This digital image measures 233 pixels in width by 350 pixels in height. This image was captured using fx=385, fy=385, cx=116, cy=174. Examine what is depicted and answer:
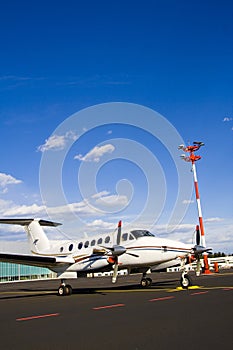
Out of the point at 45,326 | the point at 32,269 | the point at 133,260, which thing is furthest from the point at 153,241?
the point at 32,269

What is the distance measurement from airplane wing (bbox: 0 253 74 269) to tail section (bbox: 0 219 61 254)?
19.5 ft

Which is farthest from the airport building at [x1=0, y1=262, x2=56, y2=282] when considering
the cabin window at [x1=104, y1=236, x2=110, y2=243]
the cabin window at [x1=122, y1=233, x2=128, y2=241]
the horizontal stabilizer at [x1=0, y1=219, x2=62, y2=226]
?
the cabin window at [x1=122, y1=233, x2=128, y2=241]

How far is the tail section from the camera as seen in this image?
27.8 meters

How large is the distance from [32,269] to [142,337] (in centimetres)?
5889

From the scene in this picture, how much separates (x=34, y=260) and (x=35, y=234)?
7.56 metres

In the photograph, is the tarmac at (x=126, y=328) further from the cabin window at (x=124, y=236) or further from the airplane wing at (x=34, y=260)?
the cabin window at (x=124, y=236)

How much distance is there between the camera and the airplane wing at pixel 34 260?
2027cm

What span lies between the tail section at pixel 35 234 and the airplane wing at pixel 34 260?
19.5ft

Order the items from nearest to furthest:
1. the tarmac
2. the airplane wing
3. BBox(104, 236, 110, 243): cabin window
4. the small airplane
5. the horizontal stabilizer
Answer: the tarmac, the airplane wing, the small airplane, BBox(104, 236, 110, 243): cabin window, the horizontal stabilizer

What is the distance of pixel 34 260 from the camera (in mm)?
21031

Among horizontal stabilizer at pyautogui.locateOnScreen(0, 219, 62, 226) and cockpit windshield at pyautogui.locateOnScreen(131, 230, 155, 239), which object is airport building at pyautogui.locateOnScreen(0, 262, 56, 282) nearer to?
horizontal stabilizer at pyautogui.locateOnScreen(0, 219, 62, 226)

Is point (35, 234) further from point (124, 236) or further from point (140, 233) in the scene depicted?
point (140, 233)

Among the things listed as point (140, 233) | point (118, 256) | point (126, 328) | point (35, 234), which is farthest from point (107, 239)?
point (126, 328)

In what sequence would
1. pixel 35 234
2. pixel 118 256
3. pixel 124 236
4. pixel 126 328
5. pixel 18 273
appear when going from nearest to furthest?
pixel 126 328 → pixel 118 256 → pixel 124 236 → pixel 35 234 → pixel 18 273
